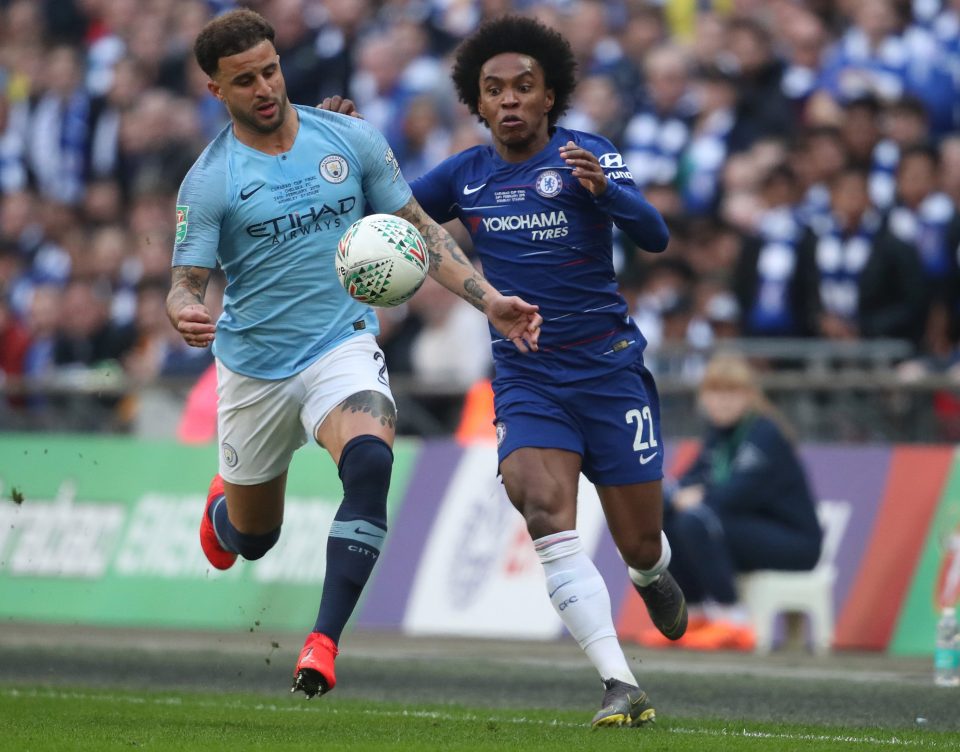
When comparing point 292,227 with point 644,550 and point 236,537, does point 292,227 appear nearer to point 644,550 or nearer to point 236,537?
point 236,537

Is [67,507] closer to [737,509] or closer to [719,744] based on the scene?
[737,509]

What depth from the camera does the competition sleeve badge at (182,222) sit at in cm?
872

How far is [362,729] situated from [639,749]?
1492 millimetres

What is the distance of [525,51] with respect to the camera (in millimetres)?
9055

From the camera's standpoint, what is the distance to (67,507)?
16.0m

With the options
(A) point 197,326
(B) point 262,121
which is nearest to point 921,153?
(B) point 262,121

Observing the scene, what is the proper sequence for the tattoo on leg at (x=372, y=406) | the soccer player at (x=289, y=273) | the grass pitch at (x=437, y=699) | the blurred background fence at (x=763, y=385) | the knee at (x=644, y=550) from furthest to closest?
the blurred background fence at (x=763, y=385)
the knee at (x=644, y=550)
the tattoo on leg at (x=372, y=406)
the soccer player at (x=289, y=273)
the grass pitch at (x=437, y=699)

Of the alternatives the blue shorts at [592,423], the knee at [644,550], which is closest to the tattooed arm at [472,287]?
the blue shorts at [592,423]

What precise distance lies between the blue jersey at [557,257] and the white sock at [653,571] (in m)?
0.98

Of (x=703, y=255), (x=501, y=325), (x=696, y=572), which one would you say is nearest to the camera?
(x=501, y=325)

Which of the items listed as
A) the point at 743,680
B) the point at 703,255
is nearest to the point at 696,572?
the point at 743,680

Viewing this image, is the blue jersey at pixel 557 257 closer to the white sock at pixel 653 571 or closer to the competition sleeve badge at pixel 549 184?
the competition sleeve badge at pixel 549 184

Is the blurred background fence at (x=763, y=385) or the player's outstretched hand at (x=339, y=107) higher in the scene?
the player's outstretched hand at (x=339, y=107)

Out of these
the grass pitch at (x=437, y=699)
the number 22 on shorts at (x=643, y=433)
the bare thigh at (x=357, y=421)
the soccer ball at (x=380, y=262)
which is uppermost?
the soccer ball at (x=380, y=262)
